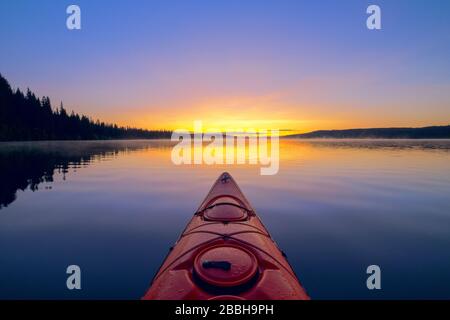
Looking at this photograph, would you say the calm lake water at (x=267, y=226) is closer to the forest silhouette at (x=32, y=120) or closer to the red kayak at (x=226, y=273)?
the red kayak at (x=226, y=273)

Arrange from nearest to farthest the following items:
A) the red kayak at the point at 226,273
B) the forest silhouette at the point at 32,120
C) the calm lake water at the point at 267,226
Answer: the red kayak at the point at 226,273 < the calm lake water at the point at 267,226 < the forest silhouette at the point at 32,120

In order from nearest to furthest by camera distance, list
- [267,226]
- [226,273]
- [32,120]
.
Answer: [226,273] → [267,226] → [32,120]

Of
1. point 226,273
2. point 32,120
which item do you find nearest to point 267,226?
point 226,273

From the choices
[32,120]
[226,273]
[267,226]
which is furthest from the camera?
[32,120]

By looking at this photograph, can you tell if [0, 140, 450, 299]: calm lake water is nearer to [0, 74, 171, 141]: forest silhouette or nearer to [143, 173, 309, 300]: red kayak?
[143, 173, 309, 300]: red kayak

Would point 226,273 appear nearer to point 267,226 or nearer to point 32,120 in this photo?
point 267,226

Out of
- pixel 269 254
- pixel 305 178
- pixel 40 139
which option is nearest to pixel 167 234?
pixel 269 254

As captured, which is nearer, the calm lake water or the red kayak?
the red kayak

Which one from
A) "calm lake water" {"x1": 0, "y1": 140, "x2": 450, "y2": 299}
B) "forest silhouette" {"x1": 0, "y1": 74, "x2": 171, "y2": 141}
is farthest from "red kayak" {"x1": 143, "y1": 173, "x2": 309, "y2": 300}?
"forest silhouette" {"x1": 0, "y1": 74, "x2": 171, "y2": 141}

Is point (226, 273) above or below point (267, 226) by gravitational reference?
above

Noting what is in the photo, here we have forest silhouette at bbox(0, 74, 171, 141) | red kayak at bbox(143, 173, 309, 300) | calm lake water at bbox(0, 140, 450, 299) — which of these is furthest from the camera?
forest silhouette at bbox(0, 74, 171, 141)

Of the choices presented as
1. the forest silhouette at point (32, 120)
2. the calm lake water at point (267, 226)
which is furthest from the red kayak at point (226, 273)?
the forest silhouette at point (32, 120)

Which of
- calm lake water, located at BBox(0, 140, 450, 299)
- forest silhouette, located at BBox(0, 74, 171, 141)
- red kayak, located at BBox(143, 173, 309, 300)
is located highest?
forest silhouette, located at BBox(0, 74, 171, 141)
